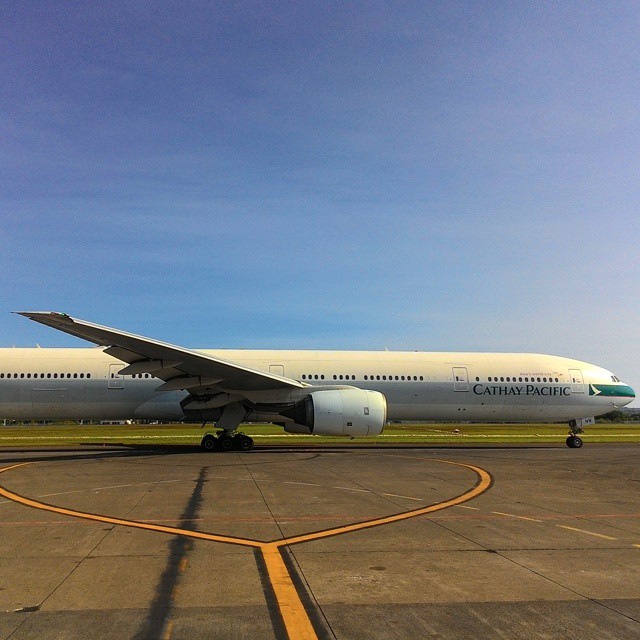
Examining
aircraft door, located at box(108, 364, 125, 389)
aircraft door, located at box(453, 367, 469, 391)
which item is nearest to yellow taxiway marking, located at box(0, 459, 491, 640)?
aircraft door, located at box(108, 364, 125, 389)

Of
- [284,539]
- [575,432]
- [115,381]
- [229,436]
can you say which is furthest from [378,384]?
[284,539]

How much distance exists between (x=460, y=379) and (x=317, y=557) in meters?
18.5

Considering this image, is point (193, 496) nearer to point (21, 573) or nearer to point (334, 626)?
point (21, 573)

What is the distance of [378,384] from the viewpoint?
2302 cm

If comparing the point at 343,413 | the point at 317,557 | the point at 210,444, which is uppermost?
the point at 343,413

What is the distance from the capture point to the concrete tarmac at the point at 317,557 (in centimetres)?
451

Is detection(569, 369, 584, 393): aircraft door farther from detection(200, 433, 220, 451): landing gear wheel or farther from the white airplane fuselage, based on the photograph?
detection(200, 433, 220, 451): landing gear wheel

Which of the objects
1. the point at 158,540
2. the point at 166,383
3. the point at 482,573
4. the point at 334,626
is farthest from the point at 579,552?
the point at 166,383

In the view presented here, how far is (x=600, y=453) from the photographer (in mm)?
21516

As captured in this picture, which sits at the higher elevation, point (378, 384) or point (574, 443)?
point (378, 384)

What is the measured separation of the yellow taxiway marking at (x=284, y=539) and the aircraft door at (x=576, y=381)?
14.1 meters

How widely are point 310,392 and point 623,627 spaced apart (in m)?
16.2

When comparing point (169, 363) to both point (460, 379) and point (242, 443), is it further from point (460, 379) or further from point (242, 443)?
point (460, 379)

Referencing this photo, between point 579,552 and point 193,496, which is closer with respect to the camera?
point 579,552
